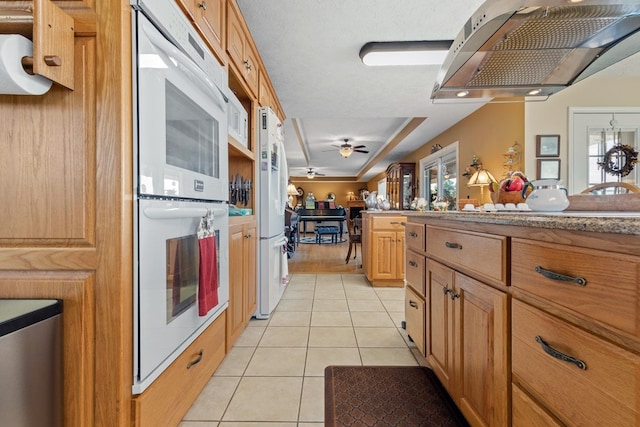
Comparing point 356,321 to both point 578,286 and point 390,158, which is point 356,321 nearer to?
point 578,286

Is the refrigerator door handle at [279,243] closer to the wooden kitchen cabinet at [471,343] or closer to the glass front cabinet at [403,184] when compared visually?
the wooden kitchen cabinet at [471,343]

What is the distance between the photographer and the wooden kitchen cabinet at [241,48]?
166 cm

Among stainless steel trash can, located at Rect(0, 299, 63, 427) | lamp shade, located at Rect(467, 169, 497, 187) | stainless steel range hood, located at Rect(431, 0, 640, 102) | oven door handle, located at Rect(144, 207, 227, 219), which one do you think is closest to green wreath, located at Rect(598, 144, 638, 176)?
lamp shade, located at Rect(467, 169, 497, 187)

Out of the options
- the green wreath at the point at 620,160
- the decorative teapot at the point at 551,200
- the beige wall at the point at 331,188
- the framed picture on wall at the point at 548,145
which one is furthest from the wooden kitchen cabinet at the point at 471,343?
the beige wall at the point at 331,188

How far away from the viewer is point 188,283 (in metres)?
1.11

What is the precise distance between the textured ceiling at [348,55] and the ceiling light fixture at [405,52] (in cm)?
5

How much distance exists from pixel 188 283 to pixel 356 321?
1583mm

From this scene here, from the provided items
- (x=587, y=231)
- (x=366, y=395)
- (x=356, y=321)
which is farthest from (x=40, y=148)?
(x=356, y=321)

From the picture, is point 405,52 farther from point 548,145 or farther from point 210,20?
point 548,145

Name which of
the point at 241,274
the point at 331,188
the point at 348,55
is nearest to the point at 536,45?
the point at 348,55

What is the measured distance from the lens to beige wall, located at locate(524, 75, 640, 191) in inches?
101

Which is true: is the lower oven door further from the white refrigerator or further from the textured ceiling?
the textured ceiling

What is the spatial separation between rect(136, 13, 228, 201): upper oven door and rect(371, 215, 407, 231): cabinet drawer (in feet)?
7.80

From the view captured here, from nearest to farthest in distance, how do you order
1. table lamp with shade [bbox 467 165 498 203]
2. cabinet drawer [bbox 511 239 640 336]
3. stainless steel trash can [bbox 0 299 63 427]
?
cabinet drawer [bbox 511 239 640 336] < stainless steel trash can [bbox 0 299 63 427] < table lamp with shade [bbox 467 165 498 203]
